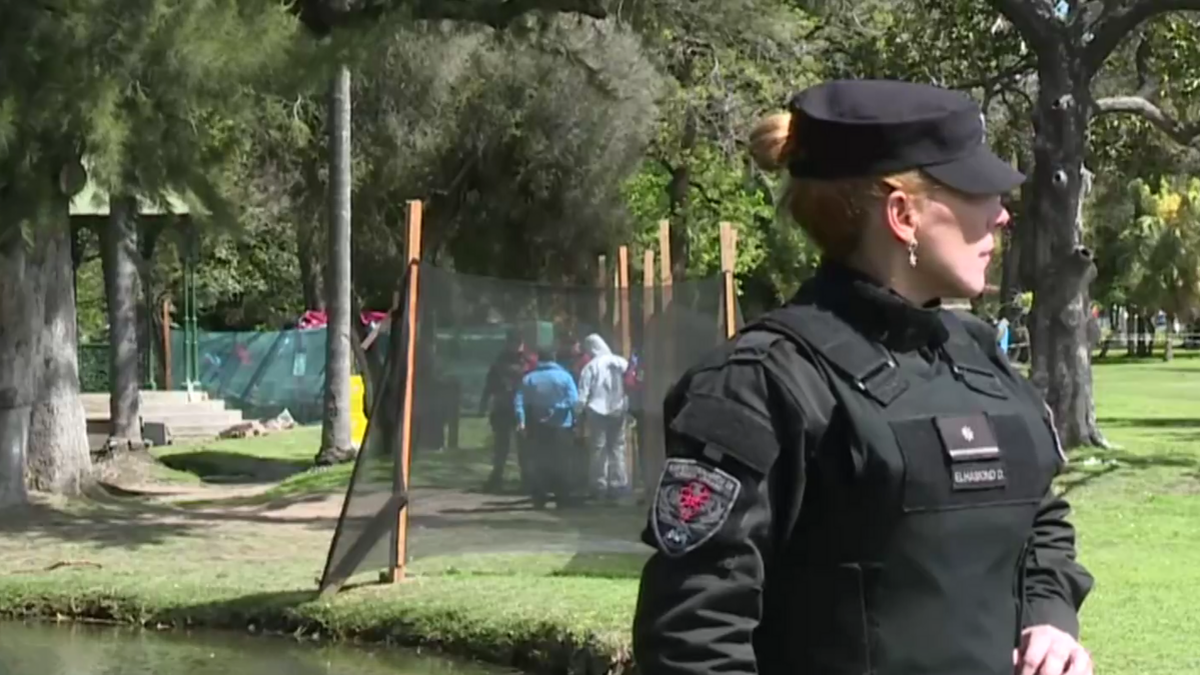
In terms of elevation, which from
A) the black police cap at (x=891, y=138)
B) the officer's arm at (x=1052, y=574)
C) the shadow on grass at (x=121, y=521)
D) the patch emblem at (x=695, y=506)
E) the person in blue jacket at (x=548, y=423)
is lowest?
the shadow on grass at (x=121, y=521)

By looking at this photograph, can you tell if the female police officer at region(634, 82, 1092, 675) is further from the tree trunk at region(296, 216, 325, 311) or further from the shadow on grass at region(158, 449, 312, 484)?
the tree trunk at region(296, 216, 325, 311)

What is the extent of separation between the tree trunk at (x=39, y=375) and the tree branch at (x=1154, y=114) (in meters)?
10.8

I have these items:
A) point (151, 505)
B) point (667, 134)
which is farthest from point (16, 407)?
point (667, 134)

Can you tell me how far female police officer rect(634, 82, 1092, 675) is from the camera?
2.45 m

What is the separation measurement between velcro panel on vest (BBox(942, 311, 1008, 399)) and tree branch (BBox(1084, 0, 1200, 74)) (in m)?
16.0

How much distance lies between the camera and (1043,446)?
2729mm

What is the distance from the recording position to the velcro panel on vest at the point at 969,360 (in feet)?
8.88

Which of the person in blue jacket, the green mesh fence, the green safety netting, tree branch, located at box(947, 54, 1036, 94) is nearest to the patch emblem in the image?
the green safety netting

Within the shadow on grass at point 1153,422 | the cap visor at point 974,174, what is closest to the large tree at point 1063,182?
the shadow on grass at point 1153,422

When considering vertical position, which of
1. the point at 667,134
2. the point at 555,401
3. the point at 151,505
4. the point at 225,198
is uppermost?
the point at 667,134

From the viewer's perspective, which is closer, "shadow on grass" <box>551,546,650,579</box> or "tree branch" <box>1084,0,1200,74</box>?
"shadow on grass" <box>551,546,650,579</box>

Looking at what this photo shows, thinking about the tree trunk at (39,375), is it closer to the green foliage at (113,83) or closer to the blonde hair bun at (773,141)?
the green foliage at (113,83)

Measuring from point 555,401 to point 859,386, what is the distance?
1030cm

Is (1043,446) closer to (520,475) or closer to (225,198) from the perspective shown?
(520,475)
